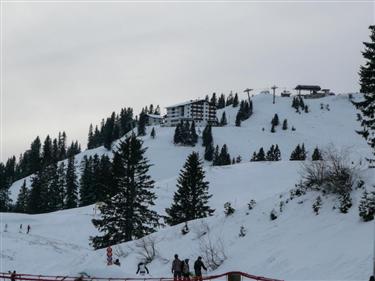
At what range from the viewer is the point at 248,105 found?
637 ft

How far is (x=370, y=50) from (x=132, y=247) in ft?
58.8

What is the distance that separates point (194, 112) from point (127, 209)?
14617cm

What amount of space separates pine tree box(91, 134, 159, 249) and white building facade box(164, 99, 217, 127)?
13996 cm

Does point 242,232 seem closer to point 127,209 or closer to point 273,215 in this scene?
point 273,215

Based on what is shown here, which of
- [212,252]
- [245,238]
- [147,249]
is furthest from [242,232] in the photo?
[147,249]

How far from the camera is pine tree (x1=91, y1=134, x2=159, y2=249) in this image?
43.8 metres

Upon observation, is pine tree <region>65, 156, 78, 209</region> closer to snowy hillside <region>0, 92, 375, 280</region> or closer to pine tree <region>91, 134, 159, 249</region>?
snowy hillside <region>0, 92, 375, 280</region>

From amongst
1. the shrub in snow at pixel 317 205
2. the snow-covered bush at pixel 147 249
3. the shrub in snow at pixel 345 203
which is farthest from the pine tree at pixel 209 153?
the shrub in snow at pixel 345 203

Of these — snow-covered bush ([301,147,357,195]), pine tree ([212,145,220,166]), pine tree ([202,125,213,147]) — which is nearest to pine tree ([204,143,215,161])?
pine tree ([212,145,220,166])

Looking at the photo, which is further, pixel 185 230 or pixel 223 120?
pixel 223 120

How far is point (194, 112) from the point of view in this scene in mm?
189125

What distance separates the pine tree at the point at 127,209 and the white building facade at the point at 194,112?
139956mm

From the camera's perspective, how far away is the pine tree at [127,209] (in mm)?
43812

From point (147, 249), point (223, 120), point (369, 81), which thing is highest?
point (223, 120)
